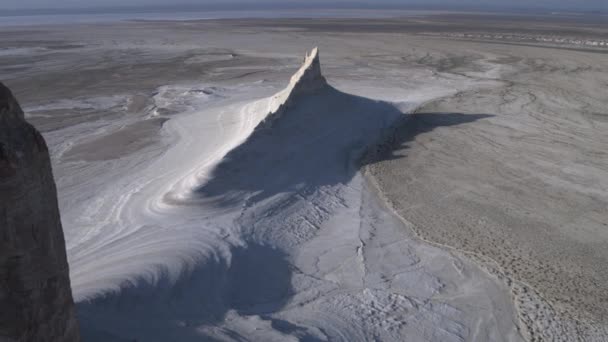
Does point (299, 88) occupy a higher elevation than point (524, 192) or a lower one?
higher

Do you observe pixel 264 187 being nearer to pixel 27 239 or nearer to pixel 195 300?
pixel 195 300

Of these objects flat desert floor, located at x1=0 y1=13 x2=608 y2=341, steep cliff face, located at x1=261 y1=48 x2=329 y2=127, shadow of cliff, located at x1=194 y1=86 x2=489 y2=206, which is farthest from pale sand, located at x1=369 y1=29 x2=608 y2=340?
steep cliff face, located at x1=261 y1=48 x2=329 y2=127

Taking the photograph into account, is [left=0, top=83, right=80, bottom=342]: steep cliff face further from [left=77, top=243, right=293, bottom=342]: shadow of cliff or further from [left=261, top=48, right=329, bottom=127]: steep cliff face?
[left=261, top=48, right=329, bottom=127]: steep cliff face

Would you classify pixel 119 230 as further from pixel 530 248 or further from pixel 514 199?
pixel 514 199

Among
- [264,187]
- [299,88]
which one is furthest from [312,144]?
[264,187]

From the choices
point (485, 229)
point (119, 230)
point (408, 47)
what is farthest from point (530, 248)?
point (408, 47)

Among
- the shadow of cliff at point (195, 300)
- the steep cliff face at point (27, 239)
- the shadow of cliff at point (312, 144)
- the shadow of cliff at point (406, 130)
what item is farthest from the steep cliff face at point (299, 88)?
the steep cliff face at point (27, 239)

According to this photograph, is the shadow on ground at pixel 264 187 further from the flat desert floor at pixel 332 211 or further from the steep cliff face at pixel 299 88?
the steep cliff face at pixel 299 88
